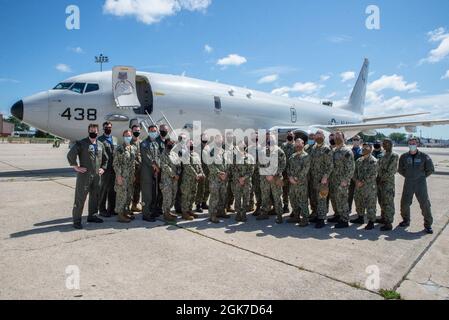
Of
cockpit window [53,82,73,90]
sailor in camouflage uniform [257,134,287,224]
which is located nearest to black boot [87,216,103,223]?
sailor in camouflage uniform [257,134,287,224]

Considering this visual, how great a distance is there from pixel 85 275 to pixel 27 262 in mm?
900

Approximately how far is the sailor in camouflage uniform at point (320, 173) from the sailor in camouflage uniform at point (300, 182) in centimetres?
23

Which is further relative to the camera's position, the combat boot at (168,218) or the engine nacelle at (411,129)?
the engine nacelle at (411,129)

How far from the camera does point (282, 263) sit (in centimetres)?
398

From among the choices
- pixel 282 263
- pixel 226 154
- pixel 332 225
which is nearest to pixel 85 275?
pixel 282 263

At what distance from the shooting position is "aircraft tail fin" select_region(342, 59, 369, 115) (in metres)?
27.8

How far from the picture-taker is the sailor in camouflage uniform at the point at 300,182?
19.4 feet

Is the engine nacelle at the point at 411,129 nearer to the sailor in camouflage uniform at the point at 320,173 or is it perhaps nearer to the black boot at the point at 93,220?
the sailor in camouflage uniform at the point at 320,173

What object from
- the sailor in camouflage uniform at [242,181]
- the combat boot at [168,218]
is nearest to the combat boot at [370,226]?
the sailor in camouflage uniform at [242,181]

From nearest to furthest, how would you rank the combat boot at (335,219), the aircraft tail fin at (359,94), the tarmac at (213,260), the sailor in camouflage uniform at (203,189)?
the tarmac at (213,260) < the combat boot at (335,219) < the sailor in camouflage uniform at (203,189) < the aircraft tail fin at (359,94)


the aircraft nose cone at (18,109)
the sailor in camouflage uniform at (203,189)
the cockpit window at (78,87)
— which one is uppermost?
the cockpit window at (78,87)

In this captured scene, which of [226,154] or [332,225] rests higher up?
[226,154]
